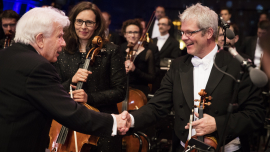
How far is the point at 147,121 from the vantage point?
2.61 metres

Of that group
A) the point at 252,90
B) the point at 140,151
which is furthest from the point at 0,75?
the point at 140,151

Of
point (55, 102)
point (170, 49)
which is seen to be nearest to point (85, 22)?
point (55, 102)

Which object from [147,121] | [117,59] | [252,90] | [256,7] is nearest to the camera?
[252,90]

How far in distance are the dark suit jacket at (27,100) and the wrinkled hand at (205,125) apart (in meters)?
0.96

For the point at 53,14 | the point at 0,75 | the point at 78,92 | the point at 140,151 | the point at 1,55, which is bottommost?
the point at 140,151

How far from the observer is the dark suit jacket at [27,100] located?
181cm

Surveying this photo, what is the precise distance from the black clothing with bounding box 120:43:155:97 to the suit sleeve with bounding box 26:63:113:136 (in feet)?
8.87

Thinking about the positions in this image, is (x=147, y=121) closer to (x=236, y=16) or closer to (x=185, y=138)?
(x=185, y=138)

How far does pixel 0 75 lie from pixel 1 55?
0.15 m

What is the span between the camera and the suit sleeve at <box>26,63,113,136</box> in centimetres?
182

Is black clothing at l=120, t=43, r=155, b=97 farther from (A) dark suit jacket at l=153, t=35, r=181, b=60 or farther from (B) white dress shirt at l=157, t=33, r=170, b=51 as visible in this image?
(B) white dress shirt at l=157, t=33, r=170, b=51

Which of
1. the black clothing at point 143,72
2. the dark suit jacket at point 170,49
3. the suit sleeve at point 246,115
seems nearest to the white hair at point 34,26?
the suit sleeve at point 246,115

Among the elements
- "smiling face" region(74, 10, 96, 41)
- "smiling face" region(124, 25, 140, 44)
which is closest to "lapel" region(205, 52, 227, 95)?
"smiling face" region(74, 10, 96, 41)

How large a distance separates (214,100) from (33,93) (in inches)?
55.7
